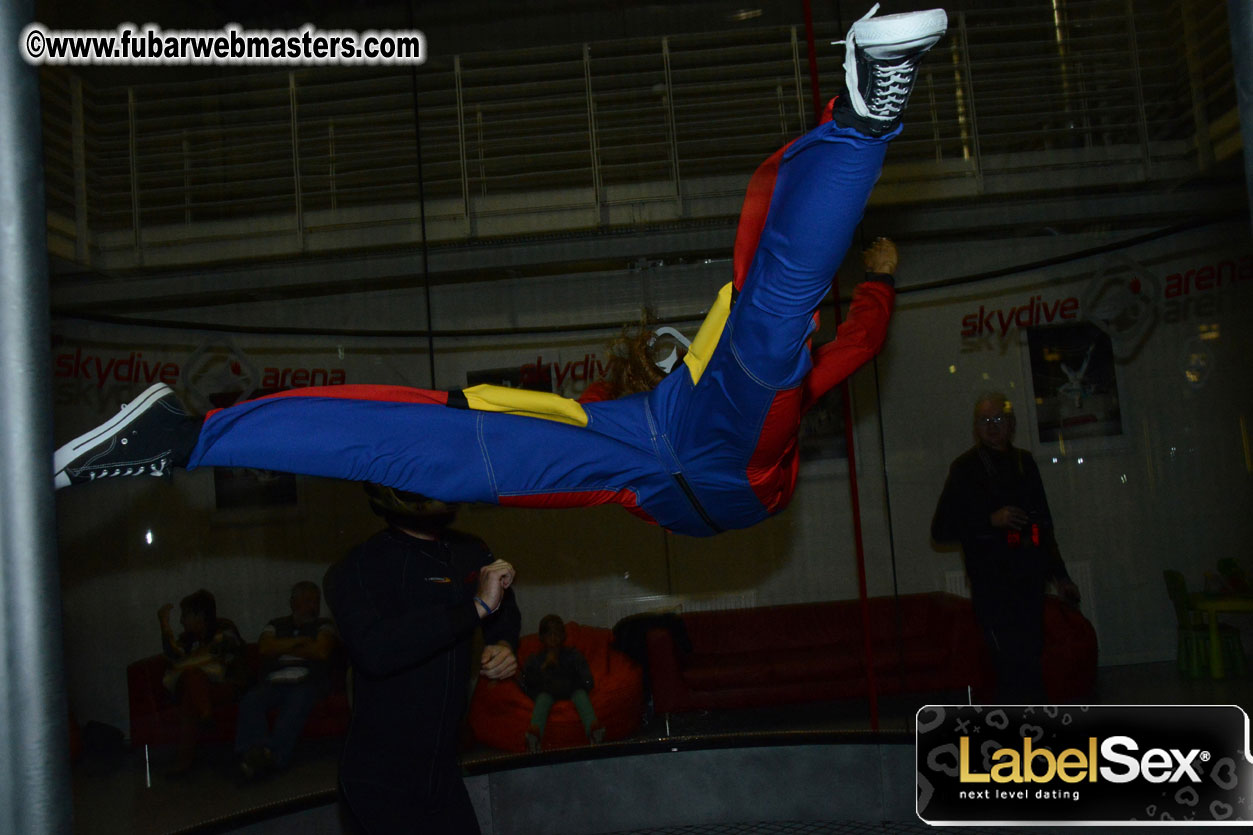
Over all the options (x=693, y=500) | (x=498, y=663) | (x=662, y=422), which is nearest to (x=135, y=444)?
(x=498, y=663)

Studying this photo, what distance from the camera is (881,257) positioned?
8.56 feet

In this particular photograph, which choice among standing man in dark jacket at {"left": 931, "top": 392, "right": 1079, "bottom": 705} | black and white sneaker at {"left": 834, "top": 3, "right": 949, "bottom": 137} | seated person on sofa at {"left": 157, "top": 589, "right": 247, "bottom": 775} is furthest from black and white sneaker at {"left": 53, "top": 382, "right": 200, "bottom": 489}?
standing man in dark jacket at {"left": 931, "top": 392, "right": 1079, "bottom": 705}

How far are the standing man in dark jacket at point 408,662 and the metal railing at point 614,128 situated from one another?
99.7 inches

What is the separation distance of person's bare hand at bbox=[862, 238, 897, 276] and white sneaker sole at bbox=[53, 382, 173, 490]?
1.83 meters

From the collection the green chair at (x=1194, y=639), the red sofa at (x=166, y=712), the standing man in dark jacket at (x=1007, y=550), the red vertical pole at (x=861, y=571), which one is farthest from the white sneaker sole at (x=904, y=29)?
the green chair at (x=1194, y=639)

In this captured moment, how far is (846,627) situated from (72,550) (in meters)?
3.34

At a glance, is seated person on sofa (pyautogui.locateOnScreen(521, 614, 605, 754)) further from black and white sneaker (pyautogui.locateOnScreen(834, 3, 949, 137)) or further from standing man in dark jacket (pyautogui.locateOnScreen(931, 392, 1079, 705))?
black and white sneaker (pyautogui.locateOnScreen(834, 3, 949, 137))

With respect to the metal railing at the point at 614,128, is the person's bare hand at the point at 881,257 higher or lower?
lower

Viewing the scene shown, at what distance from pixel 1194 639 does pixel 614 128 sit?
3632 millimetres

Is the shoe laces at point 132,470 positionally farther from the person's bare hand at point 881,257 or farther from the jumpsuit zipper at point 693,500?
the person's bare hand at point 881,257

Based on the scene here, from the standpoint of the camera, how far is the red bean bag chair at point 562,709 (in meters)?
4.13

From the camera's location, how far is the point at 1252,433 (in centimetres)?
407

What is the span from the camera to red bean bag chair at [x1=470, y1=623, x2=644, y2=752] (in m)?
4.13

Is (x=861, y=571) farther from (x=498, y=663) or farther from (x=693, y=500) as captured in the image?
(x=498, y=663)
